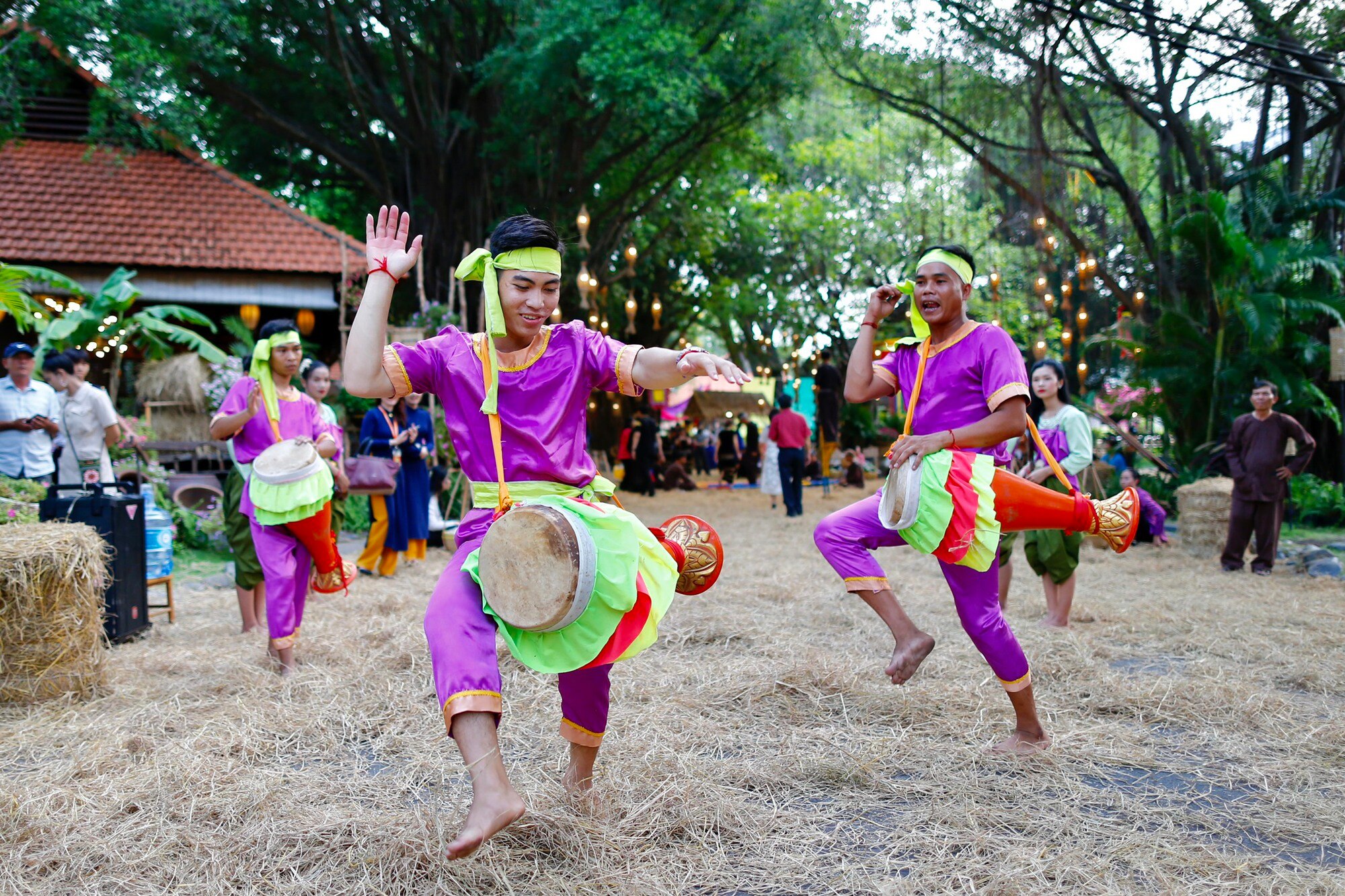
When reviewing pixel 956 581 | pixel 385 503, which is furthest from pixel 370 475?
pixel 956 581

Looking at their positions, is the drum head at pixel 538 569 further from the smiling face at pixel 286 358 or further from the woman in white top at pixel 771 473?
the woman in white top at pixel 771 473

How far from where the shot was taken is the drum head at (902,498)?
11.8ft

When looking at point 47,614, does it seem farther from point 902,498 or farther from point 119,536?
point 902,498

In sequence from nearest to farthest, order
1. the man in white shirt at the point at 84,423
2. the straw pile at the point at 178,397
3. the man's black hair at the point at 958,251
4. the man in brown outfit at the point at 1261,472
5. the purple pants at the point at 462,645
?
the purple pants at the point at 462,645 < the man's black hair at the point at 958,251 < the man in white shirt at the point at 84,423 < the man in brown outfit at the point at 1261,472 < the straw pile at the point at 178,397

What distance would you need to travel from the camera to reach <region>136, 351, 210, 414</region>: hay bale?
12.1 m

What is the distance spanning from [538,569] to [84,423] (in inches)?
232

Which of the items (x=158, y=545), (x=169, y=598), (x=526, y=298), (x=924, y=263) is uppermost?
(x=924, y=263)

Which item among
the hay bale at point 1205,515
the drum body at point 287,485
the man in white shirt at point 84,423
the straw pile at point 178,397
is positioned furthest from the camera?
the straw pile at point 178,397

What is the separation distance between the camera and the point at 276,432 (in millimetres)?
5496

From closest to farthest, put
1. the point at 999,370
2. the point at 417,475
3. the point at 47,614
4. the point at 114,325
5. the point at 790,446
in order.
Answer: the point at 999,370 < the point at 47,614 < the point at 417,475 < the point at 114,325 < the point at 790,446

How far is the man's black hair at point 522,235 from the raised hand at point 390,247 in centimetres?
24

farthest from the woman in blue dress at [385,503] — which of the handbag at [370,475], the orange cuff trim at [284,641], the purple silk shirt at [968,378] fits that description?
the purple silk shirt at [968,378]

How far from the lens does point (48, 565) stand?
186 inches

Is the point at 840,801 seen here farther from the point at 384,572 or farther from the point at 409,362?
the point at 384,572
